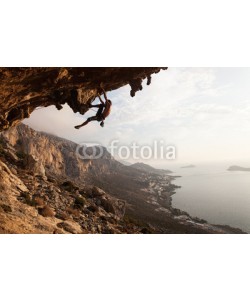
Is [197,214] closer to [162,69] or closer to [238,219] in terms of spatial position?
[238,219]

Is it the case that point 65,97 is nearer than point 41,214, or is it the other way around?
point 65,97

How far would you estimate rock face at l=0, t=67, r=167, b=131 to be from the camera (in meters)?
7.72

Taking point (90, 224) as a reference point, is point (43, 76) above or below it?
above

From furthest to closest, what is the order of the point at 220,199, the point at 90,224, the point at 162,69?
1. the point at 220,199
2. the point at 90,224
3. the point at 162,69

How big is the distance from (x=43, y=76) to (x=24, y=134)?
60.0 metres

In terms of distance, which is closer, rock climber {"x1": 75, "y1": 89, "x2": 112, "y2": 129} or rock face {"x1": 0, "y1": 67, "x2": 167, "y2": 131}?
rock face {"x1": 0, "y1": 67, "x2": 167, "y2": 131}

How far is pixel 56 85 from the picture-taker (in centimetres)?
888

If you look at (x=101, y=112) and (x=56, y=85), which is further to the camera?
(x=101, y=112)

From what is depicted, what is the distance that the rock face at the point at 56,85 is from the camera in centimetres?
772

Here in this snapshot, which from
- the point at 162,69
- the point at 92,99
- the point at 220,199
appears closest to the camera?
the point at 162,69

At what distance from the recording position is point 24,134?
63.2 m

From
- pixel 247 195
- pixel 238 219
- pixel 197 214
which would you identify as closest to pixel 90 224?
pixel 238 219

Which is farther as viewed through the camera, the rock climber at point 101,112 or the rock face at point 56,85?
the rock climber at point 101,112
